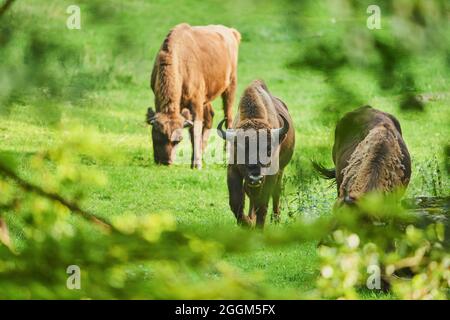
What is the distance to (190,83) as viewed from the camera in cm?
1085

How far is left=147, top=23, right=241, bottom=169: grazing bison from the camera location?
997cm

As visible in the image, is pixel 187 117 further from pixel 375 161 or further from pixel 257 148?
pixel 375 161

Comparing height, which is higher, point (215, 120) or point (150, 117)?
point (215, 120)

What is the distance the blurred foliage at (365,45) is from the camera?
1004mm

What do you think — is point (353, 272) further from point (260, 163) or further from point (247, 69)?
point (247, 69)

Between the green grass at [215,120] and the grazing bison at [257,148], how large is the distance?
23 centimetres

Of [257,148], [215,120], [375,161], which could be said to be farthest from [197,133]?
[375,161]

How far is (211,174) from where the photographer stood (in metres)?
10.1

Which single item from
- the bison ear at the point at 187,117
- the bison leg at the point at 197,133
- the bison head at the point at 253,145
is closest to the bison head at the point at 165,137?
→ the bison ear at the point at 187,117

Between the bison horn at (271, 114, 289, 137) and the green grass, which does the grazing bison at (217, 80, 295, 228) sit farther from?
the green grass

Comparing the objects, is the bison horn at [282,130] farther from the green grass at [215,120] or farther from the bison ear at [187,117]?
the bison ear at [187,117]

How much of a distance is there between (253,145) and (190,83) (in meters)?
2.85
